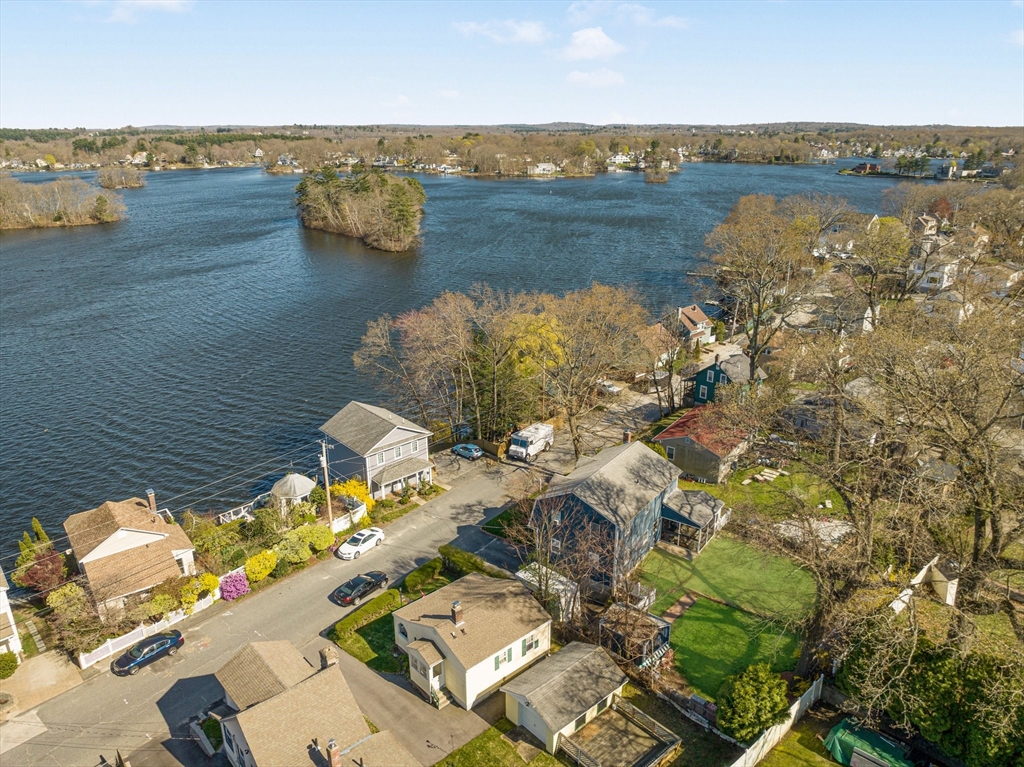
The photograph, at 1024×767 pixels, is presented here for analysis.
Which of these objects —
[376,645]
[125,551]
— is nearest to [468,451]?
[376,645]

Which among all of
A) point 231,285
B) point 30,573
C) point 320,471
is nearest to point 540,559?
point 320,471

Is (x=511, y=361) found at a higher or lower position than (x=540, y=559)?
higher

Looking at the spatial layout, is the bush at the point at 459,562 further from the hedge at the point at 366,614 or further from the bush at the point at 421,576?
the hedge at the point at 366,614

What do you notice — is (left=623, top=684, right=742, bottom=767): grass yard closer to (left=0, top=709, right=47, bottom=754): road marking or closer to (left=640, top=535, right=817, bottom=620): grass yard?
(left=640, top=535, right=817, bottom=620): grass yard

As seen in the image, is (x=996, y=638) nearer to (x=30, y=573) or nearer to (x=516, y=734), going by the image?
(x=516, y=734)

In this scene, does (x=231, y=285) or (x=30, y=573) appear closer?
(x=30, y=573)

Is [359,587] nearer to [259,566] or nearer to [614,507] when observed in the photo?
[259,566]

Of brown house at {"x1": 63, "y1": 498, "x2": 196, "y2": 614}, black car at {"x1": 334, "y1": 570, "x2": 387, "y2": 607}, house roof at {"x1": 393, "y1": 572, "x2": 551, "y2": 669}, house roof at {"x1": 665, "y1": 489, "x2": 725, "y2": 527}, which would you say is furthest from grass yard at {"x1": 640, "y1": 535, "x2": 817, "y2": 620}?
brown house at {"x1": 63, "y1": 498, "x2": 196, "y2": 614}
